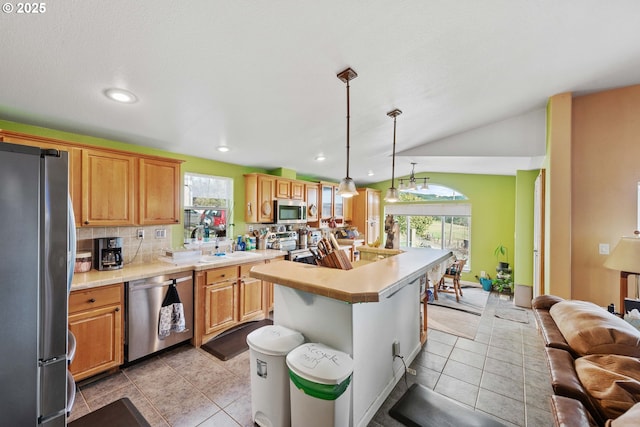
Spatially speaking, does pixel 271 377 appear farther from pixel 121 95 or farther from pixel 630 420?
pixel 121 95

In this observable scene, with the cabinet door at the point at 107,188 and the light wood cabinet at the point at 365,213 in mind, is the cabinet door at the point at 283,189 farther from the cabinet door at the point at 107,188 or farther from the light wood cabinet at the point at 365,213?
the light wood cabinet at the point at 365,213

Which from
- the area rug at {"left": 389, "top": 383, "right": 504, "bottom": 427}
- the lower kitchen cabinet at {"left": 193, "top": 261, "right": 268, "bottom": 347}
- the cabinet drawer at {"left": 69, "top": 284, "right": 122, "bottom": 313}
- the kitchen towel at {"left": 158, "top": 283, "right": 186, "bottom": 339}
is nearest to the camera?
the area rug at {"left": 389, "top": 383, "right": 504, "bottom": 427}

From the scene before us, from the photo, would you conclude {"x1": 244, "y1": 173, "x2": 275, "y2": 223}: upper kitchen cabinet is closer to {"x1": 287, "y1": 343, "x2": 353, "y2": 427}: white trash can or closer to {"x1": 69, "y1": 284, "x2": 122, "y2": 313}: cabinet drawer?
{"x1": 69, "y1": 284, "x2": 122, "y2": 313}: cabinet drawer

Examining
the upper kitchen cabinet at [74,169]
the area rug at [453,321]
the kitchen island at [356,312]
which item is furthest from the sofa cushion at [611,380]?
the upper kitchen cabinet at [74,169]

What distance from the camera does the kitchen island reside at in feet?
5.17

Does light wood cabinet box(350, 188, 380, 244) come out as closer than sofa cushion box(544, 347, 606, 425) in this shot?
No

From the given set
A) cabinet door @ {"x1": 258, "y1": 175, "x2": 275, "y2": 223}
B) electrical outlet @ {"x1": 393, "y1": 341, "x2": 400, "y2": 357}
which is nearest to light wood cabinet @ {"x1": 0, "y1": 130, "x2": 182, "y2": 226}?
cabinet door @ {"x1": 258, "y1": 175, "x2": 275, "y2": 223}

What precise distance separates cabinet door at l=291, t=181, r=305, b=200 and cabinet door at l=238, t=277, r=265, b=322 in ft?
5.84

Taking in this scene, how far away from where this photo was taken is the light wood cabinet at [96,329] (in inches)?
83.1

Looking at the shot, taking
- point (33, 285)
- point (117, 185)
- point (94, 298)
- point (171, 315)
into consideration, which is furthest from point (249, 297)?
point (33, 285)

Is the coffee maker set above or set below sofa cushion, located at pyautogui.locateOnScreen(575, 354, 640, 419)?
above

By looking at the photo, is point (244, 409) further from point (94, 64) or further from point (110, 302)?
point (94, 64)

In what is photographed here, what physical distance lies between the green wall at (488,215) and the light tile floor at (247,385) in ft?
9.60

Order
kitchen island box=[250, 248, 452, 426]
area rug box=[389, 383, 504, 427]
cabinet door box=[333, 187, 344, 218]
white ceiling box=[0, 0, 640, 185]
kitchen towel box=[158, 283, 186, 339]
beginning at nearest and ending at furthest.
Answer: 1. white ceiling box=[0, 0, 640, 185]
2. kitchen island box=[250, 248, 452, 426]
3. area rug box=[389, 383, 504, 427]
4. kitchen towel box=[158, 283, 186, 339]
5. cabinet door box=[333, 187, 344, 218]
